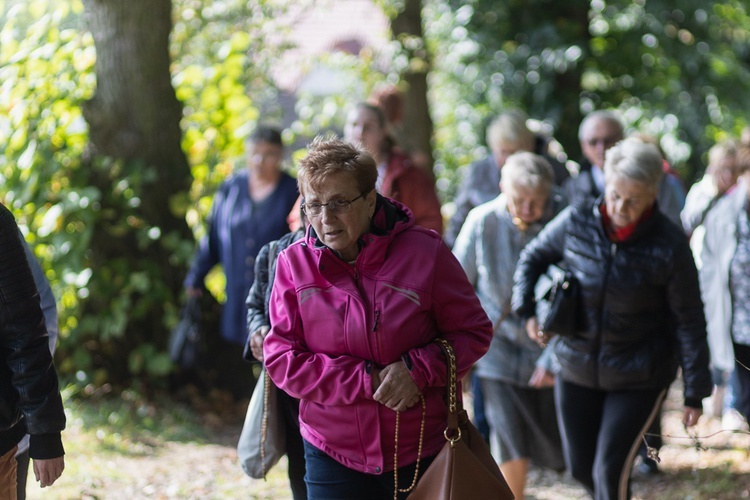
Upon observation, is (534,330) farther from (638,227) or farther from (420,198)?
(420,198)

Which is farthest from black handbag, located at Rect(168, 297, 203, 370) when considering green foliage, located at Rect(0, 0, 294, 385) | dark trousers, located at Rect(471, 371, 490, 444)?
dark trousers, located at Rect(471, 371, 490, 444)

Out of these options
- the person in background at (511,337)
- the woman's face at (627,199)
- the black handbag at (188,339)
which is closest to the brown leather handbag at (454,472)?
the woman's face at (627,199)

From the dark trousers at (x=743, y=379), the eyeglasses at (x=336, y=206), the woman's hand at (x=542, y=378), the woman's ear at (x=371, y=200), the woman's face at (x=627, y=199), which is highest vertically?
the eyeglasses at (x=336, y=206)

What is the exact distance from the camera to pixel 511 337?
216 inches

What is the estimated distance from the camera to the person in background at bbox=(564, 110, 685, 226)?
6.70 meters

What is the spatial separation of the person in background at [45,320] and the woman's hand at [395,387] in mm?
1216

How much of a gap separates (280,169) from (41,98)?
225cm

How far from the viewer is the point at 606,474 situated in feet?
15.4

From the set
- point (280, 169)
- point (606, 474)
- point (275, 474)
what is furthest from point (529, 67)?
point (606, 474)

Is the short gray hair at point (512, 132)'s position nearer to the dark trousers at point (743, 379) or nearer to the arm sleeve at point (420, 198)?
the arm sleeve at point (420, 198)

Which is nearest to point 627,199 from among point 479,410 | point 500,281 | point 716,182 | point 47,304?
point 500,281

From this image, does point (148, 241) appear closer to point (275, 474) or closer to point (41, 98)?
point (41, 98)

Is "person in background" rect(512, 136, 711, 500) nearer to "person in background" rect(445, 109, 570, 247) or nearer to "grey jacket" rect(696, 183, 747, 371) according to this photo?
"grey jacket" rect(696, 183, 747, 371)

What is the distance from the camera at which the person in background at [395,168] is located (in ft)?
21.0
